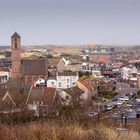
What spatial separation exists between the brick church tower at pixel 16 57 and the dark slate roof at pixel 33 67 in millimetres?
344

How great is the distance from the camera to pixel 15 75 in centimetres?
2338

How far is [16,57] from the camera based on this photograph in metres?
23.6

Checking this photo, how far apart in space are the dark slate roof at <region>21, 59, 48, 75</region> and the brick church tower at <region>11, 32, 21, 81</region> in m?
0.34

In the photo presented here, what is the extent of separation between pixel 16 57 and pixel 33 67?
4.35ft

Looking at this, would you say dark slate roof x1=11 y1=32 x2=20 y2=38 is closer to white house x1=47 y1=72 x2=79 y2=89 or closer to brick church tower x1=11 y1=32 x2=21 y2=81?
brick church tower x1=11 y1=32 x2=21 y2=81

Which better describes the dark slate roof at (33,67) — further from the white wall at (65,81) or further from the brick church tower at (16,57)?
the white wall at (65,81)

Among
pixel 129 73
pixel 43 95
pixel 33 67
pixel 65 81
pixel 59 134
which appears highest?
pixel 59 134

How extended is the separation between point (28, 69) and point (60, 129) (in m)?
18.5

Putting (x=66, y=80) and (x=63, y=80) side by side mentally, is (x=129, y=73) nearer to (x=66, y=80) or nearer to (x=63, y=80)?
(x=66, y=80)

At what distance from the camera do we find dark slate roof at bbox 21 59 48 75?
22797mm

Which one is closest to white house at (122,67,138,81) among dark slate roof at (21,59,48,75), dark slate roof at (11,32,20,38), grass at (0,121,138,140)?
dark slate roof at (21,59,48,75)

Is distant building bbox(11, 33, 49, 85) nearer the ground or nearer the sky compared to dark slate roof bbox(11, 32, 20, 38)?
nearer the ground

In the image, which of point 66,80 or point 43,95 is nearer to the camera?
point 43,95

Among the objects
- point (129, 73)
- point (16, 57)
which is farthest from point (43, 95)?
point (129, 73)
